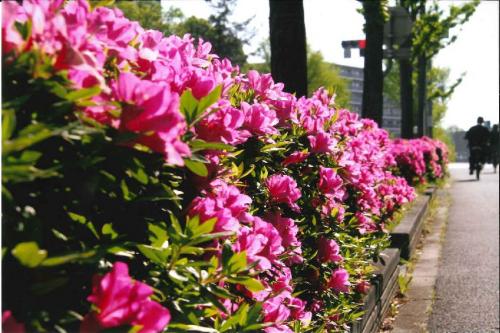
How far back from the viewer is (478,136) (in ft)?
74.2

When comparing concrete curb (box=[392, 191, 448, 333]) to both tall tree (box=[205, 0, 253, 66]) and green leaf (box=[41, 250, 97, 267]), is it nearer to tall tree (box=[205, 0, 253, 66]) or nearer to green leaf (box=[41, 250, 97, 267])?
green leaf (box=[41, 250, 97, 267])

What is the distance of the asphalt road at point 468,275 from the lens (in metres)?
5.10

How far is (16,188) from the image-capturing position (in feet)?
4.35

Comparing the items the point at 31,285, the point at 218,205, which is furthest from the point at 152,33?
the point at 31,285

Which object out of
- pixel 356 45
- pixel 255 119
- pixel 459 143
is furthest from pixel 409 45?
pixel 459 143

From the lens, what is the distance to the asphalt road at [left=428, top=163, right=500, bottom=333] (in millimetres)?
5101

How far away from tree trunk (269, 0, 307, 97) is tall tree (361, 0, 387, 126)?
5.50 m

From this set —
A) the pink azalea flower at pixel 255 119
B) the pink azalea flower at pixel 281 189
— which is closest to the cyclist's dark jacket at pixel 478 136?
the pink azalea flower at pixel 281 189

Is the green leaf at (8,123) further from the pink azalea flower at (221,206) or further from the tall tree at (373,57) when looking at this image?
the tall tree at (373,57)

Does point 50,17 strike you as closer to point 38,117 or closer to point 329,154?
point 38,117

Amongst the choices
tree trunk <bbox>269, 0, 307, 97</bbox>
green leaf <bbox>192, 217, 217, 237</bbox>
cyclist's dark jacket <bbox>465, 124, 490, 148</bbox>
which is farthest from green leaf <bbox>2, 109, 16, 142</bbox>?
cyclist's dark jacket <bbox>465, 124, 490, 148</bbox>

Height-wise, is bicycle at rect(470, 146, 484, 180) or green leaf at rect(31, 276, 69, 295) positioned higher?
green leaf at rect(31, 276, 69, 295)

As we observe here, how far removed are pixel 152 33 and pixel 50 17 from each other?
0.64 m

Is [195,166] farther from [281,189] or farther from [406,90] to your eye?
[406,90]
